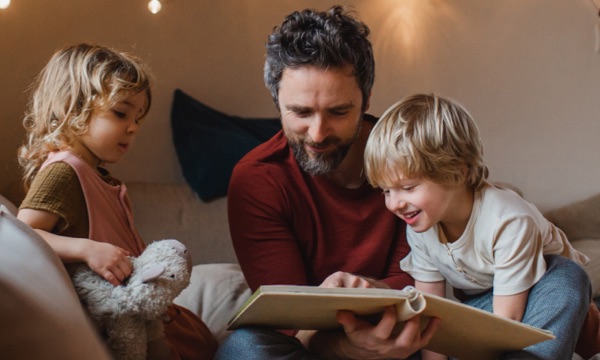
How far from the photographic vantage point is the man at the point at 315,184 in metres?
1.75

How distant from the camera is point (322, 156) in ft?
5.92

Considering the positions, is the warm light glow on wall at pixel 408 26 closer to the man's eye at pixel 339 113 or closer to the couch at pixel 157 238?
the couch at pixel 157 238

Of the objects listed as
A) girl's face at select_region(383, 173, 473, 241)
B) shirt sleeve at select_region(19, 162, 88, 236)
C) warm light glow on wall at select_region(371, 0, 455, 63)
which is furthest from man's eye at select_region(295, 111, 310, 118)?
warm light glow on wall at select_region(371, 0, 455, 63)

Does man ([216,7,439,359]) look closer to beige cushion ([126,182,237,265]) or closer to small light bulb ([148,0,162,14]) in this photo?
beige cushion ([126,182,237,265])

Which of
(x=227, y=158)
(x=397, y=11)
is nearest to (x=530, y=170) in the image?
(x=397, y=11)

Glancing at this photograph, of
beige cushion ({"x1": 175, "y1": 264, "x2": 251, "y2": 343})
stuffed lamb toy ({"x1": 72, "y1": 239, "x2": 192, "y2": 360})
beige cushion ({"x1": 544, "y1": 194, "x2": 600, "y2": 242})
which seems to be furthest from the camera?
beige cushion ({"x1": 544, "y1": 194, "x2": 600, "y2": 242})

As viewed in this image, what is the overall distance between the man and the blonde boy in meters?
0.18

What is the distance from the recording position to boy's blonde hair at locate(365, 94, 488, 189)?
1575 mm

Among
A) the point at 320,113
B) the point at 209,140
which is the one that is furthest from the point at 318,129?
the point at 209,140

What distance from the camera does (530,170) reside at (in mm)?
3252

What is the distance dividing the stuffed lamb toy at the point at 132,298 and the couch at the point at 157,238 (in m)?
0.14

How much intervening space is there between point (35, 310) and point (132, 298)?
45cm

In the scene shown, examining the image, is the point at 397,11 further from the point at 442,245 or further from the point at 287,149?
the point at 442,245

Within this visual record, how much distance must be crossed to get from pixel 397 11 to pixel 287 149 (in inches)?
58.8
